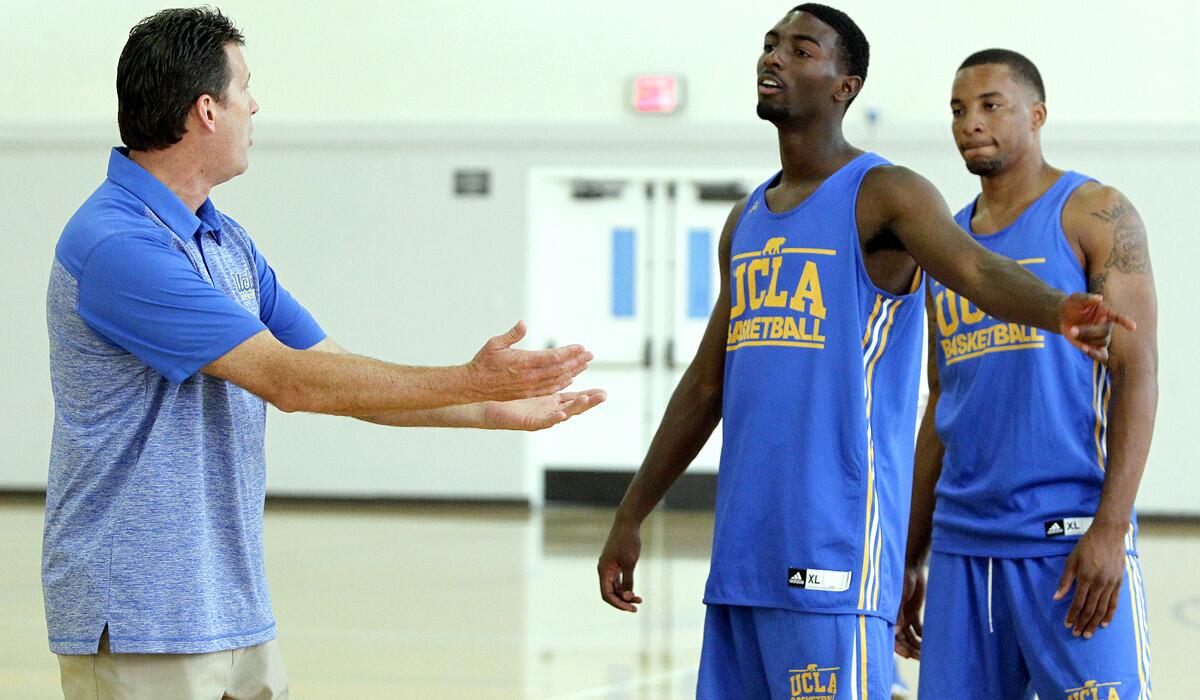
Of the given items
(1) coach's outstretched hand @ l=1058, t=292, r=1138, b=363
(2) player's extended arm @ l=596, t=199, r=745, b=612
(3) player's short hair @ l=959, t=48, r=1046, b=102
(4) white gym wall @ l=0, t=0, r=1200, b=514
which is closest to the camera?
(1) coach's outstretched hand @ l=1058, t=292, r=1138, b=363

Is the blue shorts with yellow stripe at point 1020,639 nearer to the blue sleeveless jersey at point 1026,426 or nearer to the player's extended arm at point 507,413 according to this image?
the blue sleeveless jersey at point 1026,426

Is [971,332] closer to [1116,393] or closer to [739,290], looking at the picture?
[1116,393]

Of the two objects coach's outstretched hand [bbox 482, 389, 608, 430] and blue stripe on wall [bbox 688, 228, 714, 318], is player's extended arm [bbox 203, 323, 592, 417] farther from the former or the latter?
blue stripe on wall [bbox 688, 228, 714, 318]

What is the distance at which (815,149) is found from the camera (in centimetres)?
261

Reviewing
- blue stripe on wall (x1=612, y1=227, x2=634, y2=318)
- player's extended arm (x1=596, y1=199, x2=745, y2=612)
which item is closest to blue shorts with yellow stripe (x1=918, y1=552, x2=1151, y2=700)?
player's extended arm (x1=596, y1=199, x2=745, y2=612)

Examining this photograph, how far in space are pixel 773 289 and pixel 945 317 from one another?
1.98 ft

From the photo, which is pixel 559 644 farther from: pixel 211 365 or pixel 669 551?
pixel 211 365

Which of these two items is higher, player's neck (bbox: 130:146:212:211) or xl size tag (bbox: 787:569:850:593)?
player's neck (bbox: 130:146:212:211)

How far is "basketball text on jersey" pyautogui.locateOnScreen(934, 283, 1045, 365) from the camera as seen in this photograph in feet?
9.11

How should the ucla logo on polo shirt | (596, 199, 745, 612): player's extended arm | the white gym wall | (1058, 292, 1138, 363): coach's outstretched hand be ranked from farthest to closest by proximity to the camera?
the white gym wall
(596, 199, 745, 612): player's extended arm
the ucla logo on polo shirt
(1058, 292, 1138, 363): coach's outstretched hand

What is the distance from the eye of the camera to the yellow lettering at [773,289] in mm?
2494

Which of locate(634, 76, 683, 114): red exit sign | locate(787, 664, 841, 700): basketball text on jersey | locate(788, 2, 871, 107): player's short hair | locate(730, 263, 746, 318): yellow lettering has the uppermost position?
locate(634, 76, 683, 114): red exit sign

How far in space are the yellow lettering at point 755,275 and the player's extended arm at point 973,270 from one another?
0.23m

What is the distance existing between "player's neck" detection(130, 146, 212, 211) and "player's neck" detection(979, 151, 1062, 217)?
5.62ft
